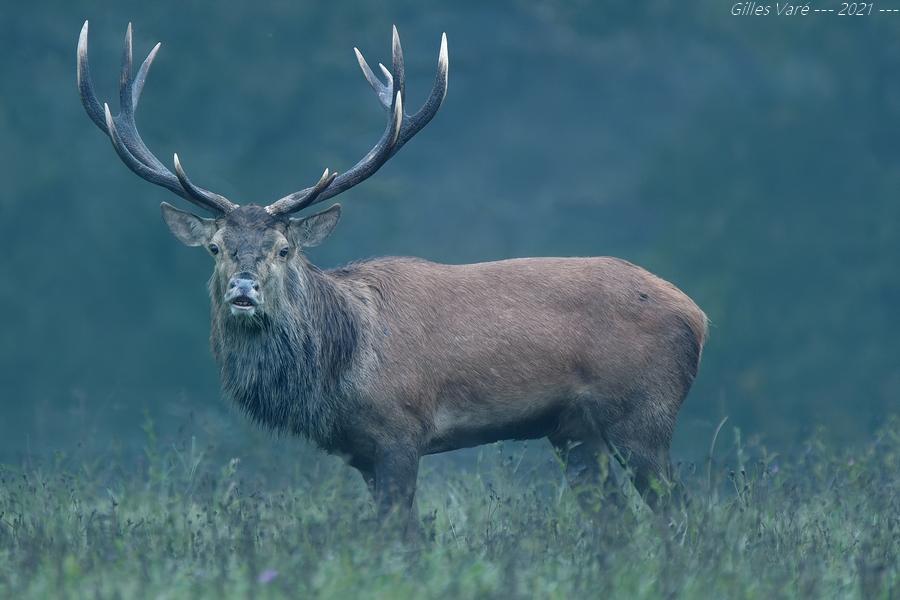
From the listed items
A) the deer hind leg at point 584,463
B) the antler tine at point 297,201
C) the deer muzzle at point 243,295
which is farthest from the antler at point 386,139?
the deer hind leg at point 584,463

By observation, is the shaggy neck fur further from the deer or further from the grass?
the grass

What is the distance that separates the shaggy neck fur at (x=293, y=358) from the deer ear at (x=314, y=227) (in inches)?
4.0

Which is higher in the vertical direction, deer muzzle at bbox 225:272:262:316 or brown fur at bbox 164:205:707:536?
deer muzzle at bbox 225:272:262:316

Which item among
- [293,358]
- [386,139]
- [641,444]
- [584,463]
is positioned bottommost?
[584,463]

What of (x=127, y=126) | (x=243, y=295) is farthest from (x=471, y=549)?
(x=127, y=126)

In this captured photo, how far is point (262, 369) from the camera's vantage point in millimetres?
5547

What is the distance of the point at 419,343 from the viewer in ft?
18.5

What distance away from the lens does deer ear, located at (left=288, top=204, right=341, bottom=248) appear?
18.5ft

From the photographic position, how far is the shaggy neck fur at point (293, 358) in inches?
215

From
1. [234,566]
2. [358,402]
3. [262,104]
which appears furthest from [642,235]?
[234,566]

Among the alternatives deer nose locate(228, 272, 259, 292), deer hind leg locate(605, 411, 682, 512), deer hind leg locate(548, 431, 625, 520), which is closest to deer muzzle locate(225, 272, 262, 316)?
deer nose locate(228, 272, 259, 292)

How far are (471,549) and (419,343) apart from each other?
4.42ft

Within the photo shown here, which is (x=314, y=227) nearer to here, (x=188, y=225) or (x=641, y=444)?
(x=188, y=225)

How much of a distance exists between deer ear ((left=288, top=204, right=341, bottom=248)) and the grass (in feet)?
3.06
